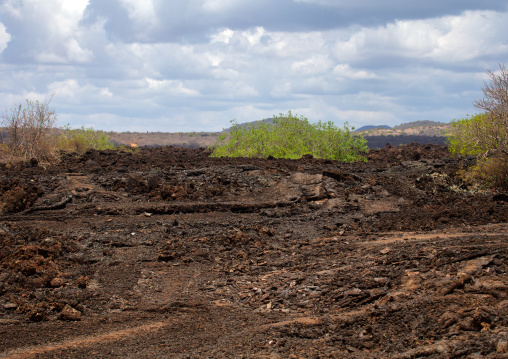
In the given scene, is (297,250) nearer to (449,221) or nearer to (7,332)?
(449,221)

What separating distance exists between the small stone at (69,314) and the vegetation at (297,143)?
15.9 meters

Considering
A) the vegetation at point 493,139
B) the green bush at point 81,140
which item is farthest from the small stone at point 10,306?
the green bush at point 81,140

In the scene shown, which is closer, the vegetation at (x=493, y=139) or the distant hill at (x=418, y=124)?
the vegetation at (x=493, y=139)

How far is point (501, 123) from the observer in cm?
1479

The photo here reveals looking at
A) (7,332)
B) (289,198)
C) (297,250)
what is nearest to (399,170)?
(289,198)

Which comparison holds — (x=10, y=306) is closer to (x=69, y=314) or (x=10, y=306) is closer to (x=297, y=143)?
(x=69, y=314)

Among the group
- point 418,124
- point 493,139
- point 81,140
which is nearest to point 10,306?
point 493,139

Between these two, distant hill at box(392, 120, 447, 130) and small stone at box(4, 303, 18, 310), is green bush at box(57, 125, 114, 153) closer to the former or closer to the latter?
small stone at box(4, 303, 18, 310)

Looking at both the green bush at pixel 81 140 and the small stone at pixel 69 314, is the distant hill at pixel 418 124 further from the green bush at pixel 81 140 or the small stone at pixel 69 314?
the small stone at pixel 69 314

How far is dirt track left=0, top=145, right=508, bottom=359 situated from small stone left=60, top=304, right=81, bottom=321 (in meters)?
0.02

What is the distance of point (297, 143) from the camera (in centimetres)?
2302

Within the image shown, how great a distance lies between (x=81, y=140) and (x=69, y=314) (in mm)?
22972

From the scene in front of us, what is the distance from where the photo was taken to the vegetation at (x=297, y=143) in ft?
73.4

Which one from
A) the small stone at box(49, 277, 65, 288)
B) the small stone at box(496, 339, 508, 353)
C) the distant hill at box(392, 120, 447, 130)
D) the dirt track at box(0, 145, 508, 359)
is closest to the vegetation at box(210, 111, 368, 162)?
the dirt track at box(0, 145, 508, 359)
